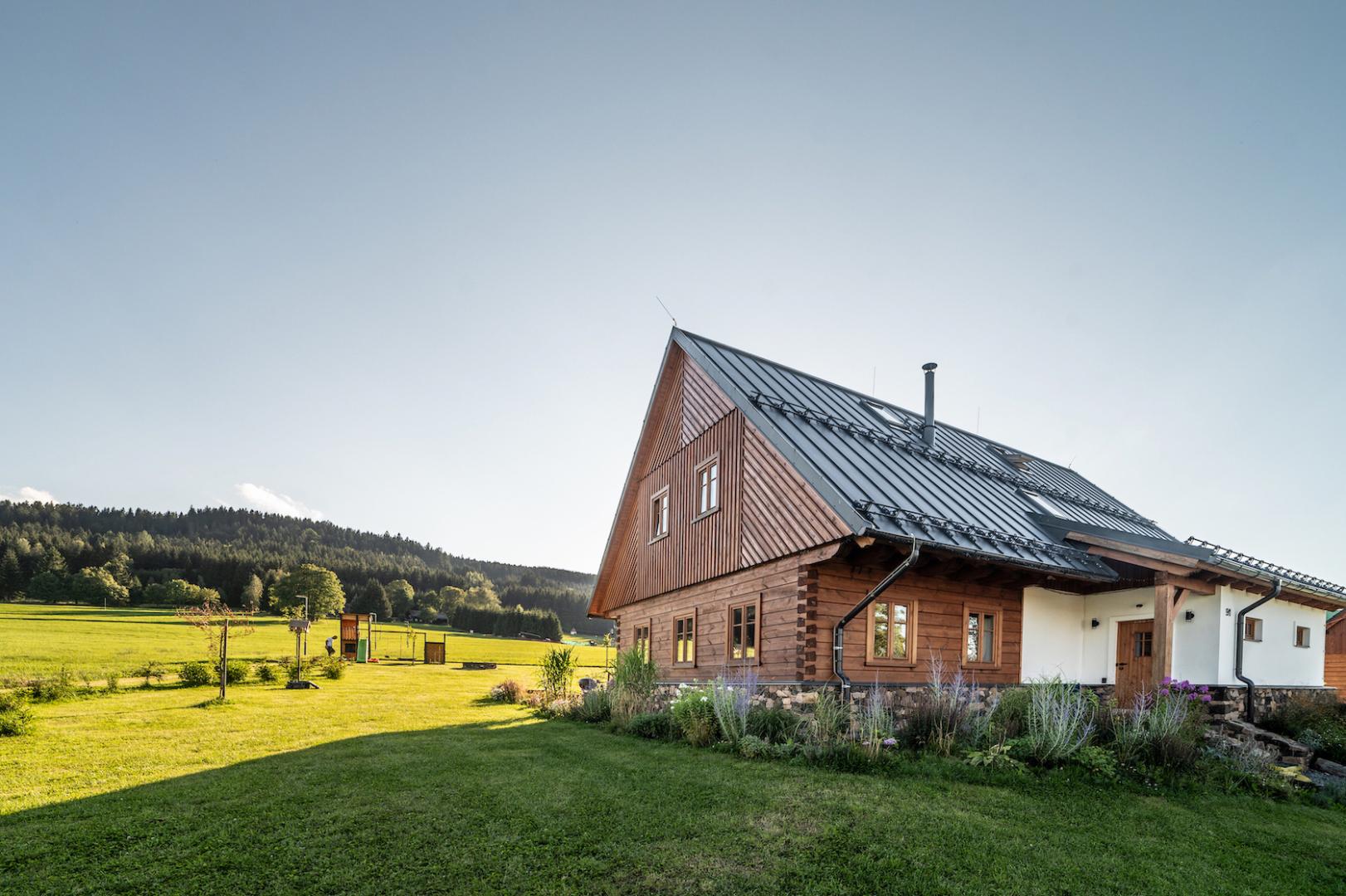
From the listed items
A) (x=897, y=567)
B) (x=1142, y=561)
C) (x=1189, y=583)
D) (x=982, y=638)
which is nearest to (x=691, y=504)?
(x=897, y=567)

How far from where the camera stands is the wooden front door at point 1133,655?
541 inches

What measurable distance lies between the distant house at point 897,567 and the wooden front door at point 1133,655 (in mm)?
31

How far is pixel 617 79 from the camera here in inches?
472

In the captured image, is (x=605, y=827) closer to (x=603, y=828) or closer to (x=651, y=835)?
(x=603, y=828)

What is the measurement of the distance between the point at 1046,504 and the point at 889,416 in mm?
3949

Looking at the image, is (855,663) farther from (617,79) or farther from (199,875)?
(617,79)

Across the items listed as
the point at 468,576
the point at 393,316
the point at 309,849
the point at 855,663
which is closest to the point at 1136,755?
the point at 855,663

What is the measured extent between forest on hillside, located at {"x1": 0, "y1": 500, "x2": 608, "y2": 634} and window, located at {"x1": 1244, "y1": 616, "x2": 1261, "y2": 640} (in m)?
50.0

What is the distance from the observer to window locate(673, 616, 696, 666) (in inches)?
607

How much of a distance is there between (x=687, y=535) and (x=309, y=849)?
434 inches

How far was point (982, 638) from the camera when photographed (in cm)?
1288

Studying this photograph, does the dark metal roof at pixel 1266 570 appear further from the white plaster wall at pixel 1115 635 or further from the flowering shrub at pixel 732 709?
the flowering shrub at pixel 732 709

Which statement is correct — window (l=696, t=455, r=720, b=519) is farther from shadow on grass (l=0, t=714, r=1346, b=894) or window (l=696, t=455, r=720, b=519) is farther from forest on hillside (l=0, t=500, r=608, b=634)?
forest on hillside (l=0, t=500, r=608, b=634)

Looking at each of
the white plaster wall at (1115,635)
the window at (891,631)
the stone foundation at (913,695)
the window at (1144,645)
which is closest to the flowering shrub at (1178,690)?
the stone foundation at (913,695)
